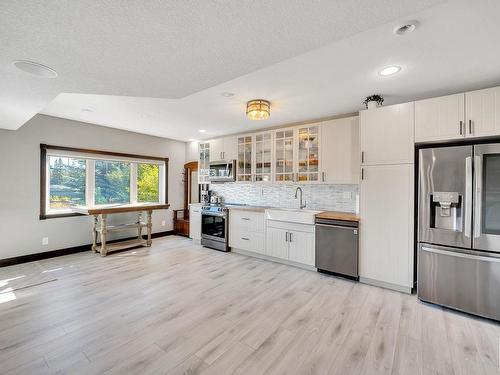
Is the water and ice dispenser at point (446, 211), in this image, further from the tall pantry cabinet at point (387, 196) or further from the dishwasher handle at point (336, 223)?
the dishwasher handle at point (336, 223)

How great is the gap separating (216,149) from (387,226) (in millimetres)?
3678

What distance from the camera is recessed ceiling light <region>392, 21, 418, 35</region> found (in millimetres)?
1652

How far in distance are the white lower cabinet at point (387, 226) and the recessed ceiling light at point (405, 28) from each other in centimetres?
157

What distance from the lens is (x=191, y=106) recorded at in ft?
11.3

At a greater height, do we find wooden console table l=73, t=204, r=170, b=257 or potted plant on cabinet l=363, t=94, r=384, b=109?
potted plant on cabinet l=363, t=94, r=384, b=109

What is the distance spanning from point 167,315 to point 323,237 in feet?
7.44

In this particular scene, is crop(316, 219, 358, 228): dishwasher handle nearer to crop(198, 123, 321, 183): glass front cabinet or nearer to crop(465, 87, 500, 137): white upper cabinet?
crop(198, 123, 321, 183): glass front cabinet

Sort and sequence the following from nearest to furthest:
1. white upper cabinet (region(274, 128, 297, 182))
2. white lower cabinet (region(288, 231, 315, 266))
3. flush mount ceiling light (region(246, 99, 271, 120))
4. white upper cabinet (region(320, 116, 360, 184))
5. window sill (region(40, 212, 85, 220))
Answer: flush mount ceiling light (region(246, 99, 271, 120)) < white upper cabinet (region(320, 116, 360, 184)) < white lower cabinet (region(288, 231, 315, 266)) < window sill (region(40, 212, 85, 220)) < white upper cabinet (region(274, 128, 297, 182))

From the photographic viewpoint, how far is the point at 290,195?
457 cm

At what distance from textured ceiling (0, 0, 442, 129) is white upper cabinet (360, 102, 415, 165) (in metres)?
2.03

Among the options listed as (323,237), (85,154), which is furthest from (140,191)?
(323,237)

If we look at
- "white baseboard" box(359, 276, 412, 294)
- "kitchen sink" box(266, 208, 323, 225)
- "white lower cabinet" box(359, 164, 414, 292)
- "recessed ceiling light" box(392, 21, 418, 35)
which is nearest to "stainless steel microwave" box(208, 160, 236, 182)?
"kitchen sink" box(266, 208, 323, 225)

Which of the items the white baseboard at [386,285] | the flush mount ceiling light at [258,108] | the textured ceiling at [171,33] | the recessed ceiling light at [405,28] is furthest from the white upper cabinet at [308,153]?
the textured ceiling at [171,33]

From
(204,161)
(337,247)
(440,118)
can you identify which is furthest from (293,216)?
(204,161)
